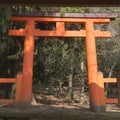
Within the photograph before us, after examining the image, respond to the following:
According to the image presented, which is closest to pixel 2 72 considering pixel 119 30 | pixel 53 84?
pixel 53 84

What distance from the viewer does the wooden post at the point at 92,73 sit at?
905 cm

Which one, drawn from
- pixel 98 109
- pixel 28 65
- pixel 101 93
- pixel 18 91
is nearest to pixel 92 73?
pixel 101 93

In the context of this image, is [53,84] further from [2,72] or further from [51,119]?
[51,119]

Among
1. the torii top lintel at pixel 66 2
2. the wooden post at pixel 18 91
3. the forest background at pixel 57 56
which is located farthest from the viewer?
the forest background at pixel 57 56

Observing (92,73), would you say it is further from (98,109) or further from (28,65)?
(28,65)

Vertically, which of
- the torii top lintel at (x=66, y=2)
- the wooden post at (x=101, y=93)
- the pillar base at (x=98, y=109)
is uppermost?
the torii top lintel at (x=66, y=2)

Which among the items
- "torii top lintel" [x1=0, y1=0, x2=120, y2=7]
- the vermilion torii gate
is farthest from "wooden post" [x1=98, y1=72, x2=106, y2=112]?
"torii top lintel" [x1=0, y1=0, x2=120, y2=7]

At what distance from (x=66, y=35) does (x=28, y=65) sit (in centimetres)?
188

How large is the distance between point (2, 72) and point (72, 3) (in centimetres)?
906

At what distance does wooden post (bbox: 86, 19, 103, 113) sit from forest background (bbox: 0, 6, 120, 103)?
1.44 meters

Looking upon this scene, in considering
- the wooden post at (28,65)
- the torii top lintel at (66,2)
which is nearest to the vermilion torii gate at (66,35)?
the wooden post at (28,65)

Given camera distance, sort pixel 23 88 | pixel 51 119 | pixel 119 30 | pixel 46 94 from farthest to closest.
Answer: pixel 46 94 → pixel 119 30 → pixel 23 88 → pixel 51 119

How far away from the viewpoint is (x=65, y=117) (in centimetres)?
520

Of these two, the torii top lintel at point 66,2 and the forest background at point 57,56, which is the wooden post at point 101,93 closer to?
the forest background at point 57,56
